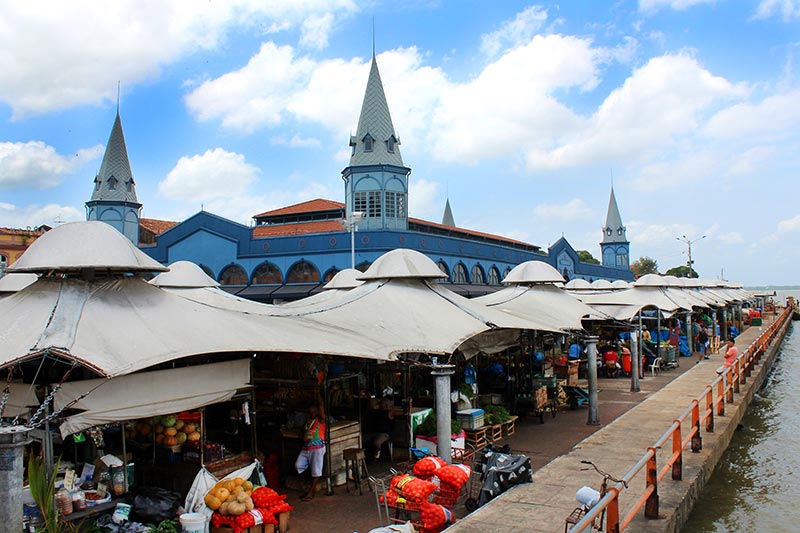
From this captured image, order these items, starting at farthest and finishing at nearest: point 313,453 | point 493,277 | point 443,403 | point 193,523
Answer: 1. point 493,277
2. point 443,403
3. point 313,453
4. point 193,523

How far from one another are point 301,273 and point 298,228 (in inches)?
297

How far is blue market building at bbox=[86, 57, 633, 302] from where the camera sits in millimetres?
36656

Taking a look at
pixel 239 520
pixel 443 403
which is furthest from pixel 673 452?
pixel 239 520

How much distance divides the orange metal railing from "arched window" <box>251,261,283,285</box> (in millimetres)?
25244

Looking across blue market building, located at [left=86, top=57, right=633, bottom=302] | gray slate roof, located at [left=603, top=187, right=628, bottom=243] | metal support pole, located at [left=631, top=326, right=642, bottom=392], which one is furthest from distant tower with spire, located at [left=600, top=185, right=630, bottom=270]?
metal support pole, located at [left=631, top=326, right=642, bottom=392]

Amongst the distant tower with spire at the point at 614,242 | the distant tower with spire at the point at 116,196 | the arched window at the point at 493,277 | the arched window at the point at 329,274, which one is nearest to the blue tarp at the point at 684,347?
the arched window at the point at 493,277

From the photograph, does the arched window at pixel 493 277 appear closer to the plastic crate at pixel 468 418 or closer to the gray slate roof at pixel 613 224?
the plastic crate at pixel 468 418

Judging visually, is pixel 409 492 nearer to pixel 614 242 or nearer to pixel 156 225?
pixel 156 225

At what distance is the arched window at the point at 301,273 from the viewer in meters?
37.4

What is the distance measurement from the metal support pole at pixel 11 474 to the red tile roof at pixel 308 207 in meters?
41.2

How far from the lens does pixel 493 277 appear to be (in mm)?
45156

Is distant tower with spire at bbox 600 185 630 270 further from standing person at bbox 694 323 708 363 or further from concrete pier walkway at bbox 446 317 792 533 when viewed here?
concrete pier walkway at bbox 446 317 792 533

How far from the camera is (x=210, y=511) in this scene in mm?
7773

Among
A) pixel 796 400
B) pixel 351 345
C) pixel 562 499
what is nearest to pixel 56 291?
pixel 351 345
